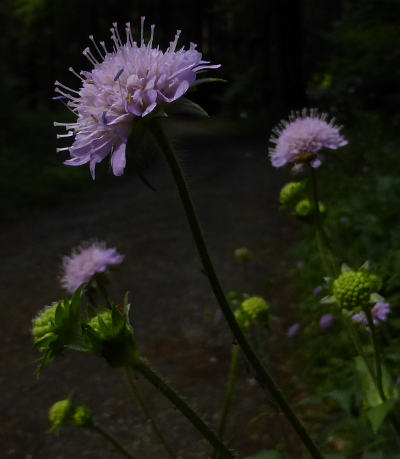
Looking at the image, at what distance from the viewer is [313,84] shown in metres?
14.5

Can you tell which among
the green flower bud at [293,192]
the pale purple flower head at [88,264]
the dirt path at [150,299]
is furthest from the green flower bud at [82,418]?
the green flower bud at [293,192]

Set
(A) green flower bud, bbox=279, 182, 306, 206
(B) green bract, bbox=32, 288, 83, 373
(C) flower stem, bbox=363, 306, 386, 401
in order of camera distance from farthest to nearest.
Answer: (A) green flower bud, bbox=279, 182, 306, 206 < (C) flower stem, bbox=363, 306, 386, 401 < (B) green bract, bbox=32, 288, 83, 373

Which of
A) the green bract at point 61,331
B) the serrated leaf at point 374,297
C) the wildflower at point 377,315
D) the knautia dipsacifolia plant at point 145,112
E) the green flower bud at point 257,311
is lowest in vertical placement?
the wildflower at point 377,315

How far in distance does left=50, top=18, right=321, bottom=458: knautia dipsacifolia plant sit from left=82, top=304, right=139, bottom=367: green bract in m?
0.07

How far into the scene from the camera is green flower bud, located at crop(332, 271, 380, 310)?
1.70 m

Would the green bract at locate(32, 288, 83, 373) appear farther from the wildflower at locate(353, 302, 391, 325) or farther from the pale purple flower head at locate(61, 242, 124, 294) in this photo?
the wildflower at locate(353, 302, 391, 325)

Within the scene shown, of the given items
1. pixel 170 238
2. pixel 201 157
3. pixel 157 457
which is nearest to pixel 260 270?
pixel 170 238

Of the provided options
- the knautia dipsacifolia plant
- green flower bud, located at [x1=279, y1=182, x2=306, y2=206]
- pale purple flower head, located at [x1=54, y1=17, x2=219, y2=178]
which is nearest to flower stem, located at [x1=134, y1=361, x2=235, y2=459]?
the knautia dipsacifolia plant

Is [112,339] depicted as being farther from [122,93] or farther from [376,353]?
[376,353]

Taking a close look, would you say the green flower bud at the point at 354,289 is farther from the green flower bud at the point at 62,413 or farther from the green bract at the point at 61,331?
the green flower bud at the point at 62,413

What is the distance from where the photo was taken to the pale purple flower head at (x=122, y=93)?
1.31 m

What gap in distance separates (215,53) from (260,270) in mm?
20823

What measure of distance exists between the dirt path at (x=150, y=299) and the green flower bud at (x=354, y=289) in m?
0.66

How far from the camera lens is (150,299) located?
5.04 meters
